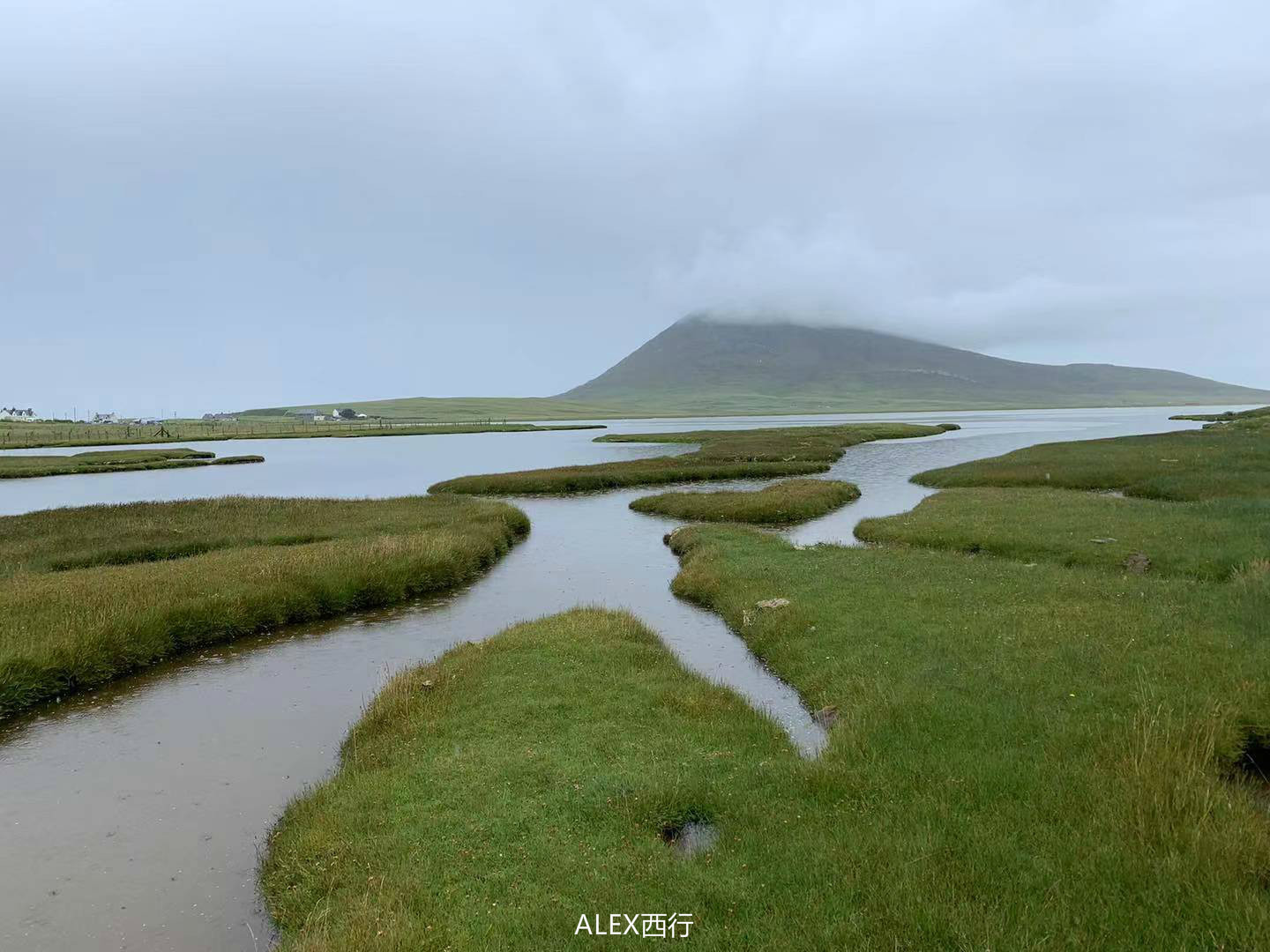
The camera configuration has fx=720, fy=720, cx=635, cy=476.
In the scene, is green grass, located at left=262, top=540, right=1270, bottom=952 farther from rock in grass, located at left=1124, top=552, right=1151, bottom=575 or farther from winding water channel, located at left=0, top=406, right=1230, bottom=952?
rock in grass, located at left=1124, top=552, right=1151, bottom=575

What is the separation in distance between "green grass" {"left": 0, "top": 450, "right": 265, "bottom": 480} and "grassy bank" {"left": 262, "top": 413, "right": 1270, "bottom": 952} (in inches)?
3627

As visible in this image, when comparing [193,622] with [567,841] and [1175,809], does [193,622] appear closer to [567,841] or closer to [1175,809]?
[567,841]

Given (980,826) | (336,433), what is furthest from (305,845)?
(336,433)

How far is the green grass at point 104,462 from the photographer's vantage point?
86312 millimetres

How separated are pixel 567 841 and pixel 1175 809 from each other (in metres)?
8.56

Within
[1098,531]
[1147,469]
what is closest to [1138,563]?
[1098,531]

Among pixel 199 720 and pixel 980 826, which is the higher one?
pixel 980 826

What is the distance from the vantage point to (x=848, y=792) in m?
11.7

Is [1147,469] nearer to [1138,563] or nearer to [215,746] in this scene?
[1138,563]

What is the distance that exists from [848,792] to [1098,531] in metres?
28.0

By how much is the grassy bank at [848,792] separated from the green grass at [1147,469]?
91.4 feet

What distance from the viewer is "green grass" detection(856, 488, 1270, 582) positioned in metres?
26.9

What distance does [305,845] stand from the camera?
37.8ft

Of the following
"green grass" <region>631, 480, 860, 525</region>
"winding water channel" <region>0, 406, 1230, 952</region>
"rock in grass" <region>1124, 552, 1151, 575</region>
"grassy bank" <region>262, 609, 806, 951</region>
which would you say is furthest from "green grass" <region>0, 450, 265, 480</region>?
"rock in grass" <region>1124, 552, 1151, 575</region>
